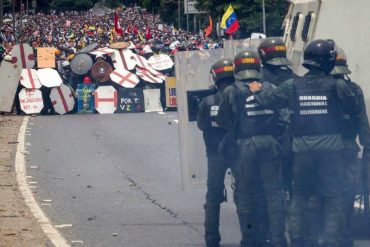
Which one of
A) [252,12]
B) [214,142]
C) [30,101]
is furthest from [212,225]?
[252,12]

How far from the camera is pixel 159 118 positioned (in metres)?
31.6

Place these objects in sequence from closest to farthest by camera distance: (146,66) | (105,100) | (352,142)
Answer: (352,142)
(105,100)
(146,66)

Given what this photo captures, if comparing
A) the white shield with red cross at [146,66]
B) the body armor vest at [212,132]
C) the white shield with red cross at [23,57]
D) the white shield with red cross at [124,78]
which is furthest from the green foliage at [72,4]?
the body armor vest at [212,132]

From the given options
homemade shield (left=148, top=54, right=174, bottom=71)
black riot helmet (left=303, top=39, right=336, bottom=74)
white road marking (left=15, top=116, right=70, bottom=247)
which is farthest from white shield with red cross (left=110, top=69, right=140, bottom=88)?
black riot helmet (left=303, top=39, right=336, bottom=74)

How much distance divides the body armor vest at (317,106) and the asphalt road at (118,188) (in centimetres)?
198

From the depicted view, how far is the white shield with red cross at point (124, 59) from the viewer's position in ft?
115

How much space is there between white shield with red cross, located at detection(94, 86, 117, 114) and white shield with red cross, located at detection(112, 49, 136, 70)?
894 millimetres

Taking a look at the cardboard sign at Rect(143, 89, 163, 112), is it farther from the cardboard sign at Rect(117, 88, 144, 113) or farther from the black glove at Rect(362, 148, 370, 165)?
the black glove at Rect(362, 148, 370, 165)

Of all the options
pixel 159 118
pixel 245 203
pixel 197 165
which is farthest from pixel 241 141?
pixel 159 118

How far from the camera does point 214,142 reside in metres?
10.7

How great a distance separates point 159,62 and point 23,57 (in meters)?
4.74

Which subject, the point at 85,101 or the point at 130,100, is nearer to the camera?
the point at 85,101

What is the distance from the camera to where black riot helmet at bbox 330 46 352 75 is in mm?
10385

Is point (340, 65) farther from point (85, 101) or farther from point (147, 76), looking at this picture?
point (147, 76)
